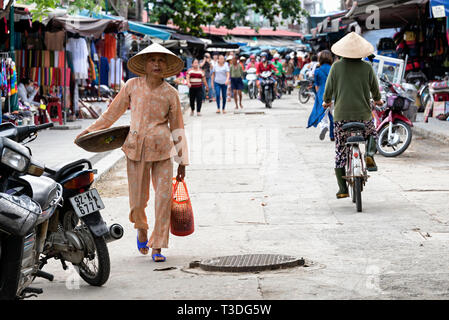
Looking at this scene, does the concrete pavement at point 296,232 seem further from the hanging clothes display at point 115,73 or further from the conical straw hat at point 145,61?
the hanging clothes display at point 115,73

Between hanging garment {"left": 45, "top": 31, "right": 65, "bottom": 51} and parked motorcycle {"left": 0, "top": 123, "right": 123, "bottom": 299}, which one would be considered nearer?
parked motorcycle {"left": 0, "top": 123, "right": 123, "bottom": 299}

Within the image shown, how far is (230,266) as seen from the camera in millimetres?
6367

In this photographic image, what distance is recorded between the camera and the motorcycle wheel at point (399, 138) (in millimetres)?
13641

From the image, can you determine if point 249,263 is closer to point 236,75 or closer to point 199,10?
point 236,75

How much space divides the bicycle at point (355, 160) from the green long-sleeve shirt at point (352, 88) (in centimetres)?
24

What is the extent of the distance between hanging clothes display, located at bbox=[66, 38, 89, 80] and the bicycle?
41.3ft

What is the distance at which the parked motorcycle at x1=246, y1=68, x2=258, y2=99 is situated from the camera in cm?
3503

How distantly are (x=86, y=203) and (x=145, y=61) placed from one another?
182 centimetres

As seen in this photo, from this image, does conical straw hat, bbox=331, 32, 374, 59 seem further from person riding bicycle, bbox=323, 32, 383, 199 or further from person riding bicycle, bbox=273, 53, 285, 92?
person riding bicycle, bbox=273, 53, 285, 92

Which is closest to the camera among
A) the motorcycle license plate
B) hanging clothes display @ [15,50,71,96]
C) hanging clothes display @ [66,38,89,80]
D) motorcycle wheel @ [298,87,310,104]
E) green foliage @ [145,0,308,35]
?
the motorcycle license plate

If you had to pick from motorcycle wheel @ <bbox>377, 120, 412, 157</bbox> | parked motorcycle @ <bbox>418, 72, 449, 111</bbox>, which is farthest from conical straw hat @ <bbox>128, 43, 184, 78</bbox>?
parked motorcycle @ <bbox>418, 72, 449, 111</bbox>

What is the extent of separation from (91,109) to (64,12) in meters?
5.19
